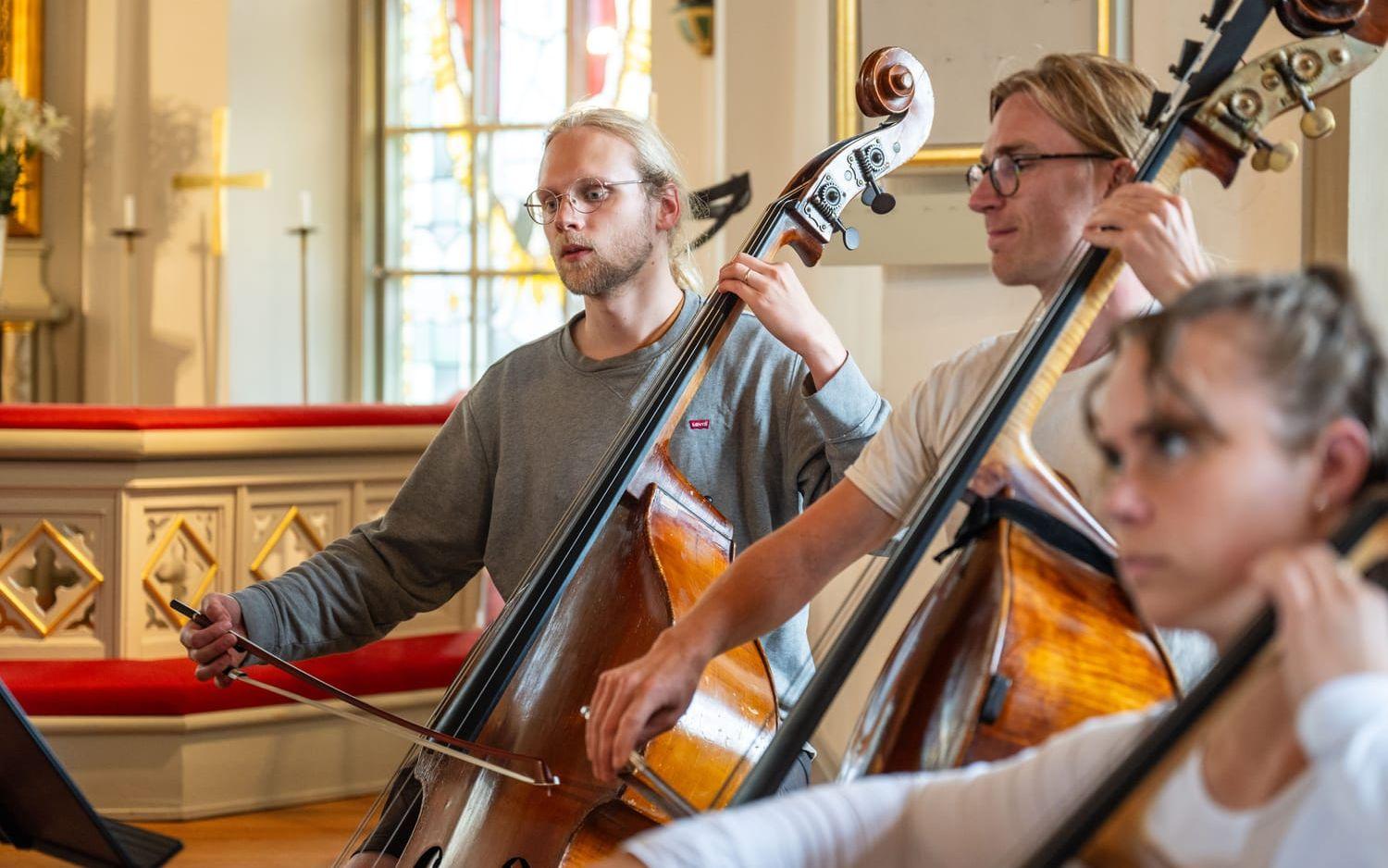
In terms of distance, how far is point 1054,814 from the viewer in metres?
0.80

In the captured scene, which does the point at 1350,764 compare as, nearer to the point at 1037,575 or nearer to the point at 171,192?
the point at 1037,575

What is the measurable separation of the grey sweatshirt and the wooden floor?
1008 mm

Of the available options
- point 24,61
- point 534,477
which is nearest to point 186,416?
point 534,477

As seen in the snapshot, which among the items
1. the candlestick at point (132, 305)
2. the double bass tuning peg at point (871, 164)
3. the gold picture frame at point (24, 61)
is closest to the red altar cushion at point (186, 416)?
the double bass tuning peg at point (871, 164)

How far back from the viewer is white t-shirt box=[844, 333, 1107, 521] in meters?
1.36

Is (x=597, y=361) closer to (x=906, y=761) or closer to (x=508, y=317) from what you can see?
(x=906, y=761)

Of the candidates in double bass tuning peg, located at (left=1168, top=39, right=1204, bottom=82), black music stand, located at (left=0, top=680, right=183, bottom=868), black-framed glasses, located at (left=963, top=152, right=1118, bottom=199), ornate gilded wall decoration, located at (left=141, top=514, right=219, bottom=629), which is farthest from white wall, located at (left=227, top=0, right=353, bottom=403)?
double bass tuning peg, located at (left=1168, top=39, right=1204, bottom=82)

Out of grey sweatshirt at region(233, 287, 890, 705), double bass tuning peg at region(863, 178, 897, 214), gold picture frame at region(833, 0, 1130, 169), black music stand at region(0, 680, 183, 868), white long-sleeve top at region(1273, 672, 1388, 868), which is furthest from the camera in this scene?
gold picture frame at region(833, 0, 1130, 169)

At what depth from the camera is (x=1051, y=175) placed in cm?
146

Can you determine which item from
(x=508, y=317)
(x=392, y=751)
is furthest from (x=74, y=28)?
(x=392, y=751)

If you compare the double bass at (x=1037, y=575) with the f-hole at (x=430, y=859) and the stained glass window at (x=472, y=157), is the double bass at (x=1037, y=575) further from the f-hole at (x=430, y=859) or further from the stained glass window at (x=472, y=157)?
the stained glass window at (x=472, y=157)

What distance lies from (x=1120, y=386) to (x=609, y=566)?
892 millimetres

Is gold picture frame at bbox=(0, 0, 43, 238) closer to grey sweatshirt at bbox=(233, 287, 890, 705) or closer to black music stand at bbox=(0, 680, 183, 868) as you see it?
grey sweatshirt at bbox=(233, 287, 890, 705)

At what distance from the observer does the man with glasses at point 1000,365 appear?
1.17 m
